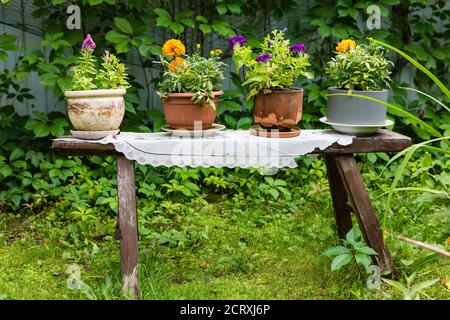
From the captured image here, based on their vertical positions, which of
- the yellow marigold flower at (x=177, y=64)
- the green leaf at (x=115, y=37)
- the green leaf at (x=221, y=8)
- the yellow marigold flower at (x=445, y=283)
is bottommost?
the yellow marigold flower at (x=445, y=283)

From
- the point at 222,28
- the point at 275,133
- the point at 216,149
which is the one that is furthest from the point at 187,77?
the point at 222,28

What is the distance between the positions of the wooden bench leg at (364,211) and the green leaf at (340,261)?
0.50 feet

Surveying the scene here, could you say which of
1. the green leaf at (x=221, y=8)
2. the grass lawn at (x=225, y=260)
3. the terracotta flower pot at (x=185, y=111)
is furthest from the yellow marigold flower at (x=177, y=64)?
the green leaf at (x=221, y=8)

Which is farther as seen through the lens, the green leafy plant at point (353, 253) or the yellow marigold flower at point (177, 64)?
the yellow marigold flower at point (177, 64)

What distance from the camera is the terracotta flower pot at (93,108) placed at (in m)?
2.65

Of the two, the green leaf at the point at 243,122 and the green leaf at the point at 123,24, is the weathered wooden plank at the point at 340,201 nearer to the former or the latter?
the green leaf at the point at 243,122

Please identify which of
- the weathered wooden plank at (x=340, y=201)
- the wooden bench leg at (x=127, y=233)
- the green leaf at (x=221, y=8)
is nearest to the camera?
the wooden bench leg at (x=127, y=233)

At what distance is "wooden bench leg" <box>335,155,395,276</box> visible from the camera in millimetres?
2748

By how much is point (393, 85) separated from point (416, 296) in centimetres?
229

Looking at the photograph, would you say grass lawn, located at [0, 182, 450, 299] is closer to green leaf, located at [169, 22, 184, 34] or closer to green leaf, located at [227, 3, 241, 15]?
green leaf, located at [169, 22, 184, 34]

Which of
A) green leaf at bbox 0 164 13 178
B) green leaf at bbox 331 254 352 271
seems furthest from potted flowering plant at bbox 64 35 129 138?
green leaf at bbox 0 164 13 178

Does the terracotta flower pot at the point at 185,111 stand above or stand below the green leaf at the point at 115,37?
below

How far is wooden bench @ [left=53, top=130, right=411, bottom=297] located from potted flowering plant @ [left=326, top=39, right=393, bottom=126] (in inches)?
4.0

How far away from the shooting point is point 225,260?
315cm
